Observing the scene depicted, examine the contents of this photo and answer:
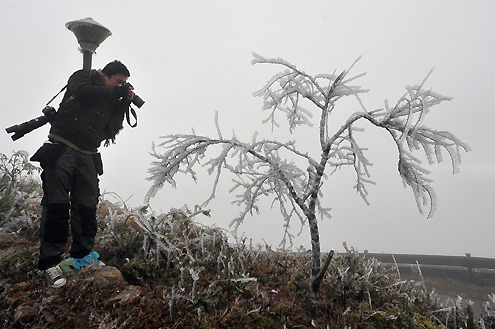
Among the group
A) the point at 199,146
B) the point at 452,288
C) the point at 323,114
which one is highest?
the point at 323,114

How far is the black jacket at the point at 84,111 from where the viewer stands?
3.75 meters

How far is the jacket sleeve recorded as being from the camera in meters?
3.71

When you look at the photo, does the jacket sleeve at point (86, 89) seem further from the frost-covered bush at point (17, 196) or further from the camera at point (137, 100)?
the frost-covered bush at point (17, 196)

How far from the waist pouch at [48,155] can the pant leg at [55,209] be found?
0.12ft

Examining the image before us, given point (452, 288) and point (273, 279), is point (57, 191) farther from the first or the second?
point (452, 288)

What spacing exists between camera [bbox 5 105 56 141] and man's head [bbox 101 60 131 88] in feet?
2.74

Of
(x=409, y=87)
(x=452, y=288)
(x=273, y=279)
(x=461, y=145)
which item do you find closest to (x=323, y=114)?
(x=409, y=87)

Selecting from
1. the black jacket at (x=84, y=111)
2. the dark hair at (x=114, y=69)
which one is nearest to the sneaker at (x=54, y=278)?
the black jacket at (x=84, y=111)

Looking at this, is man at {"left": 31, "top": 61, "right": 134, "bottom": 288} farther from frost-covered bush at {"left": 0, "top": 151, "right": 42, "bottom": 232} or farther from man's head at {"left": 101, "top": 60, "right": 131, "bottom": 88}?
frost-covered bush at {"left": 0, "top": 151, "right": 42, "bottom": 232}

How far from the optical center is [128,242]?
4.36 meters

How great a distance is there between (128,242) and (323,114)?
339cm

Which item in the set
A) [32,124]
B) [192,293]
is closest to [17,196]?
[32,124]

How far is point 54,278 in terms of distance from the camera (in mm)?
3459

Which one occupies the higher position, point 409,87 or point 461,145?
point 409,87
